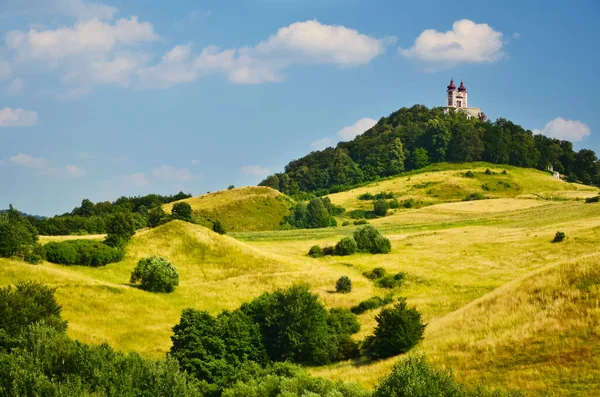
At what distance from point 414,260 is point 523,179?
398 feet

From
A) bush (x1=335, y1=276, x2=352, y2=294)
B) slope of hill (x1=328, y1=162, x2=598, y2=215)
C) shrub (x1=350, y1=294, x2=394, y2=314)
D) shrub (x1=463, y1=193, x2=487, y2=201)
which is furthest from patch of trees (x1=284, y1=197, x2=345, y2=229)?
shrub (x1=350, y1=294, x2=394, y2=314)

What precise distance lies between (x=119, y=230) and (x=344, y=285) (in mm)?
32196

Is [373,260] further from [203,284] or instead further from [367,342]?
[367,342]

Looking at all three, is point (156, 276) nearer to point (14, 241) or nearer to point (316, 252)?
point (14, 241)

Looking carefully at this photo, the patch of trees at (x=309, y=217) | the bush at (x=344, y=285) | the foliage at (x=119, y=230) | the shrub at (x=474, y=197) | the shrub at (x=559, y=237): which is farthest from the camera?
the shrub at (x=474, y=197)

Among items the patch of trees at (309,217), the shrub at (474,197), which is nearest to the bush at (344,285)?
the patch of trees at (309,217)

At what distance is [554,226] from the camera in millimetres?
82688

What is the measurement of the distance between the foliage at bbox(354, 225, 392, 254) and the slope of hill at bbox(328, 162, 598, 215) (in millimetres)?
73707

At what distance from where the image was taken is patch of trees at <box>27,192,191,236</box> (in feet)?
299

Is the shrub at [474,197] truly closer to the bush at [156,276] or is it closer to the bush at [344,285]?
the bush at [344,285]

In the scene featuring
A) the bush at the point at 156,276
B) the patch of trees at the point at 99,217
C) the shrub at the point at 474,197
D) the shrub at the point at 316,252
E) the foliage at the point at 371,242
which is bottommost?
the bush at the point at 156,276

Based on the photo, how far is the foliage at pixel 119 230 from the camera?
234 feet

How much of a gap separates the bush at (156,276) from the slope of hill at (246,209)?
6289 cm

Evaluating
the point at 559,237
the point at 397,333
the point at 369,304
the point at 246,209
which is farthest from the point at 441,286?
the point at 246,209
